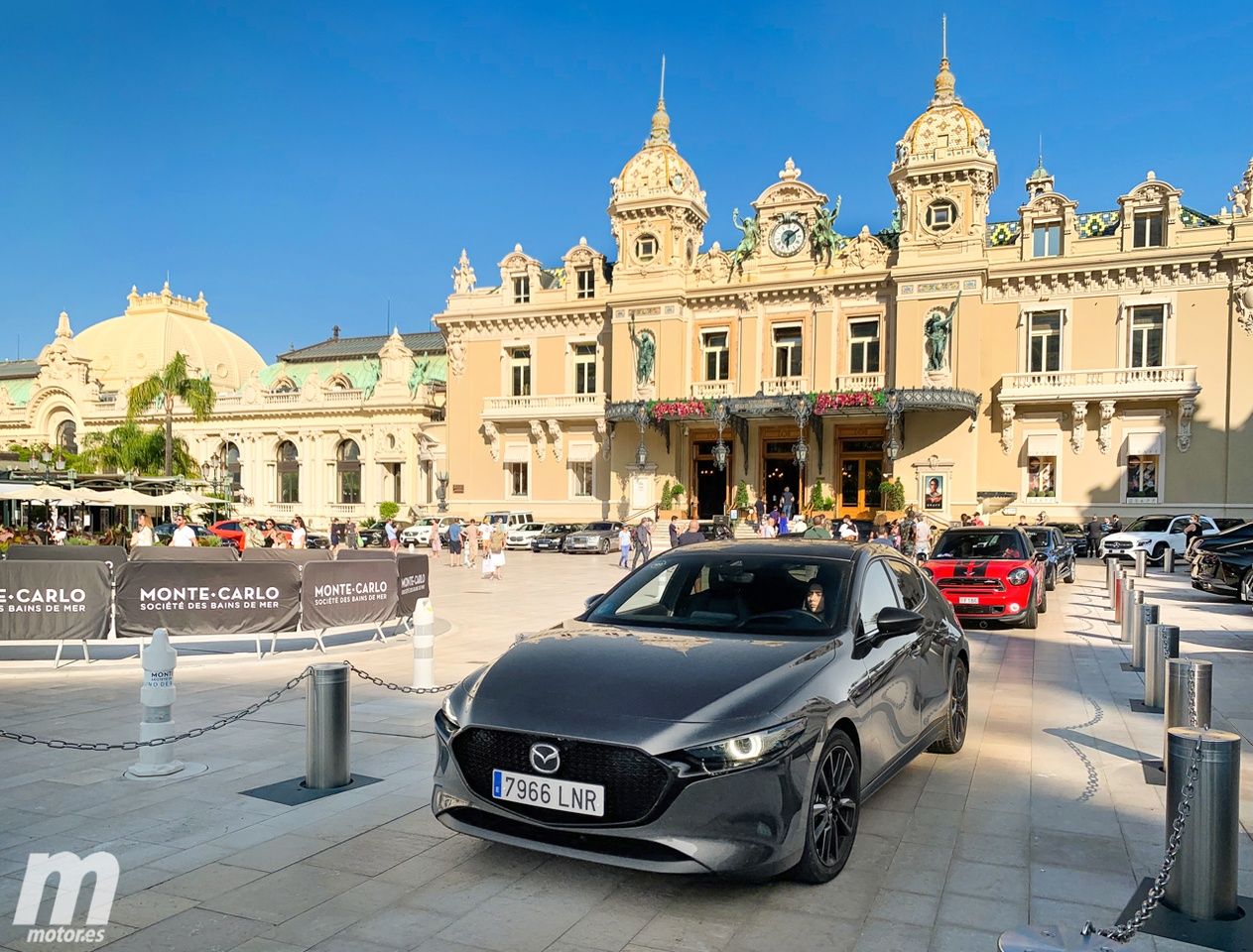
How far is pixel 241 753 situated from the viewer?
7.13 meters

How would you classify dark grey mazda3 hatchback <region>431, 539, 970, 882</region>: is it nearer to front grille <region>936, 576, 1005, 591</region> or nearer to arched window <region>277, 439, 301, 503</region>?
front grille <region>936, 576, 1005, 591</region>

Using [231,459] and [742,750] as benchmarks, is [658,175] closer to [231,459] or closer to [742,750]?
[231,459]

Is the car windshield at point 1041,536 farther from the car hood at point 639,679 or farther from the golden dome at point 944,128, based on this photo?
the golden dome at point 944,128

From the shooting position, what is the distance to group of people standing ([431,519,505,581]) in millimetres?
23891

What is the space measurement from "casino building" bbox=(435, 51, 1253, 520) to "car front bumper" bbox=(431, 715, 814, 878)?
32.2 meters

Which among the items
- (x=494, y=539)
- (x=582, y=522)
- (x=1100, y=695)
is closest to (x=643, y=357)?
(x=582, y=522)

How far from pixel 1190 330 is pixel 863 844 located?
3584 cm

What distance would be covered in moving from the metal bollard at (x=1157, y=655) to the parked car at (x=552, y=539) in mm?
30211

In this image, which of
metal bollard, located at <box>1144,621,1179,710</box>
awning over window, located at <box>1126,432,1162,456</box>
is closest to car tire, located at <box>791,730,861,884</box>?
metal bollard, located at <box>1144,621,1179,710</box>

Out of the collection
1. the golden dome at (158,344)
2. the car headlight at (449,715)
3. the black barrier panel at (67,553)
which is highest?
the golden dome at (158,344)

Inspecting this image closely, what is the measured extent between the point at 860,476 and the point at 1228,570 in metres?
20.8

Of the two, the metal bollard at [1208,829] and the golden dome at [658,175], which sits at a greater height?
the golden dome at [658,175]

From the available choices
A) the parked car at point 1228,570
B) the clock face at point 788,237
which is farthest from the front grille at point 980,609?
the clock face at point 788,237

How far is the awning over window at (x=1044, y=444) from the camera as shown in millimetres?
35531
